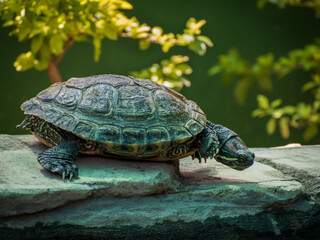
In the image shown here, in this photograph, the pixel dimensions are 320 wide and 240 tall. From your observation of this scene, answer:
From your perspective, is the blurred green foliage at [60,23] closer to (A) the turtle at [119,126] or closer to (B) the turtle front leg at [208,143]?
(A) the turtle at [119,126]

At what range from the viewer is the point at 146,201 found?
2.62m

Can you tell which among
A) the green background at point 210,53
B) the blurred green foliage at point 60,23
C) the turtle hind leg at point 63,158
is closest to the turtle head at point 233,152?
the turtle hind leg at point 63,158

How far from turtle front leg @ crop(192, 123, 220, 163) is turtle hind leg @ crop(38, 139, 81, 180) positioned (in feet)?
3.22

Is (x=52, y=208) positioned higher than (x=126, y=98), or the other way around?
(x=126, y=98)

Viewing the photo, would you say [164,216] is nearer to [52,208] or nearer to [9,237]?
[52,208]

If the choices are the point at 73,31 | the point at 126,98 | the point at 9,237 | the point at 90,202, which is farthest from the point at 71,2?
the point at 9,237

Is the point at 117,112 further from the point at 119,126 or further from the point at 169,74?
the point at 169,74

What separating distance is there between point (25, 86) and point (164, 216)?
357cm

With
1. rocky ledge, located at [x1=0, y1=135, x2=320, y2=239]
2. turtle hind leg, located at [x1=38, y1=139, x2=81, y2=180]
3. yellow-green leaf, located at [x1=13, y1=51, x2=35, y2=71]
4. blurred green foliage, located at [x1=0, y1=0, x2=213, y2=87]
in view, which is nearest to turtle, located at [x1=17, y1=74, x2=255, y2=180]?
turtle hind leg, located at [x1=38, y1=139, x2=81, y2=180]

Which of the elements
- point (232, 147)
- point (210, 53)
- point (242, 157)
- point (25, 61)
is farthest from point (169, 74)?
point (242, 157)

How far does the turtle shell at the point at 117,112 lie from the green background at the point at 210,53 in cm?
252

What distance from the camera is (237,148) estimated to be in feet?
9.75

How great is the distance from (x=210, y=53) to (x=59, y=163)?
3997 millimetres

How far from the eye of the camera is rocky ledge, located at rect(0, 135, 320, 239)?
7.58 ft
